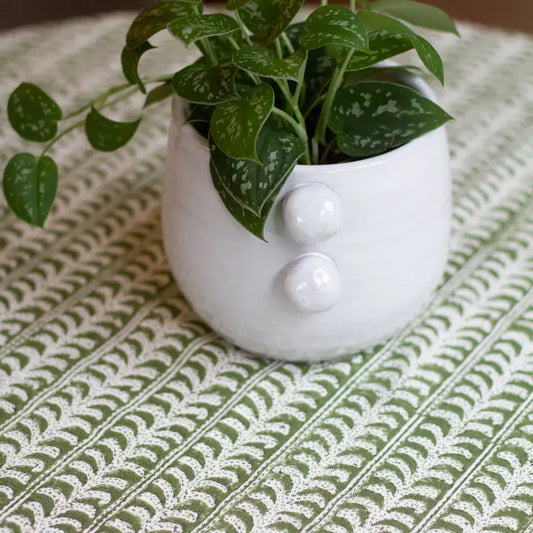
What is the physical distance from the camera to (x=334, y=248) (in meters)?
0.54

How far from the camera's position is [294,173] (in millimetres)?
520

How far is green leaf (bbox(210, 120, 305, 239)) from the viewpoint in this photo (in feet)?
1.66

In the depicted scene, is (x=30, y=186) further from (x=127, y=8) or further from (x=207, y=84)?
(x=127, y=8)

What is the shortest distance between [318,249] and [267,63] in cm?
13

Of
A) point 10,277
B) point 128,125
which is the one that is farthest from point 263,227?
point 10,277

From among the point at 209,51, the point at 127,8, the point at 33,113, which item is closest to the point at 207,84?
the point at 209,51

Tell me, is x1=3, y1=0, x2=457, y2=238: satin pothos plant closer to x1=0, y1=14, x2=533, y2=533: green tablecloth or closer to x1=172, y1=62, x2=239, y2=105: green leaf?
x1=172, y1=62, x2=239, y2=105: green leaf

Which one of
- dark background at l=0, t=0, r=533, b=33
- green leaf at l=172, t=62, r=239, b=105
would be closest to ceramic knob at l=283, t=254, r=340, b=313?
green leaf at l=172, t=62, r=239, b=105

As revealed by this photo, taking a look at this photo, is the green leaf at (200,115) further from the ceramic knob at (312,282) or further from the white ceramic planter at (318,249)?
the ceramic knob at (312,282)

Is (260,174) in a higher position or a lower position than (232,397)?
higher

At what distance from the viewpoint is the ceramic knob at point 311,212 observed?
51cm

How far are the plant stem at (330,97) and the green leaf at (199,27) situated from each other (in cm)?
8

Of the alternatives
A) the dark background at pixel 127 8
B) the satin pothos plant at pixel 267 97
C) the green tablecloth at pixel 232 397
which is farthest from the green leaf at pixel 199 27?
the dark background at pixel 127 8

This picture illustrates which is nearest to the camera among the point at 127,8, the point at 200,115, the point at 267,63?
the point at 267,63
